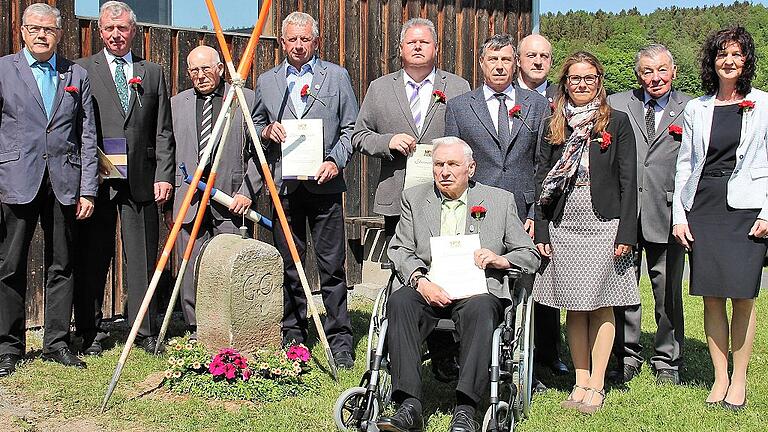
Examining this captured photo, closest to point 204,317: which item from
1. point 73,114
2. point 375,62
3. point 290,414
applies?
point 290,414

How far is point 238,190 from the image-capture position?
20.4 feet

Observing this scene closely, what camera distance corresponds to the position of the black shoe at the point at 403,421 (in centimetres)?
423

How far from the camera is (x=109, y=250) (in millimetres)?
6164

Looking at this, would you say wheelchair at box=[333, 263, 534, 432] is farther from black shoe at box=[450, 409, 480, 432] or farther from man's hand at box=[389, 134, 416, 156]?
man's hand at box=[389, 134, 416, 156]

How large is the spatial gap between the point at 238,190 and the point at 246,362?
55.4 inches

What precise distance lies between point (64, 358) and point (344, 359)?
70.1 inches

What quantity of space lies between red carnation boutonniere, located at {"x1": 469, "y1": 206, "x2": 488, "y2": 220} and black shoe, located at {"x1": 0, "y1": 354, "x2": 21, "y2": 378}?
3005 millimetres

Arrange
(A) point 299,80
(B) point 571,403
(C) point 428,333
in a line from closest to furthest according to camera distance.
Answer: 1. (C) point 428,333
2. (B) point 571,403
3. (A) point 299,80

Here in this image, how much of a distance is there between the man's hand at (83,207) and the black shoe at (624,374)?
347 centimetres

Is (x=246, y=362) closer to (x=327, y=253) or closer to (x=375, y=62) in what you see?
(x=327, y=253)

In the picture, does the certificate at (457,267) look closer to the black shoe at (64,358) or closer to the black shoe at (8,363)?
the black shoe at (64,358)

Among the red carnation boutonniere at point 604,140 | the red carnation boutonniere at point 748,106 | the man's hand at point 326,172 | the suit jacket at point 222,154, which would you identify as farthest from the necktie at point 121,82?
the red carnation boutonniere at point 748,106

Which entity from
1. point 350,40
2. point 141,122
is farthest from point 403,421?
point 350,40

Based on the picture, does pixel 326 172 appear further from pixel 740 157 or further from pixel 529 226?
pixel 740 157
